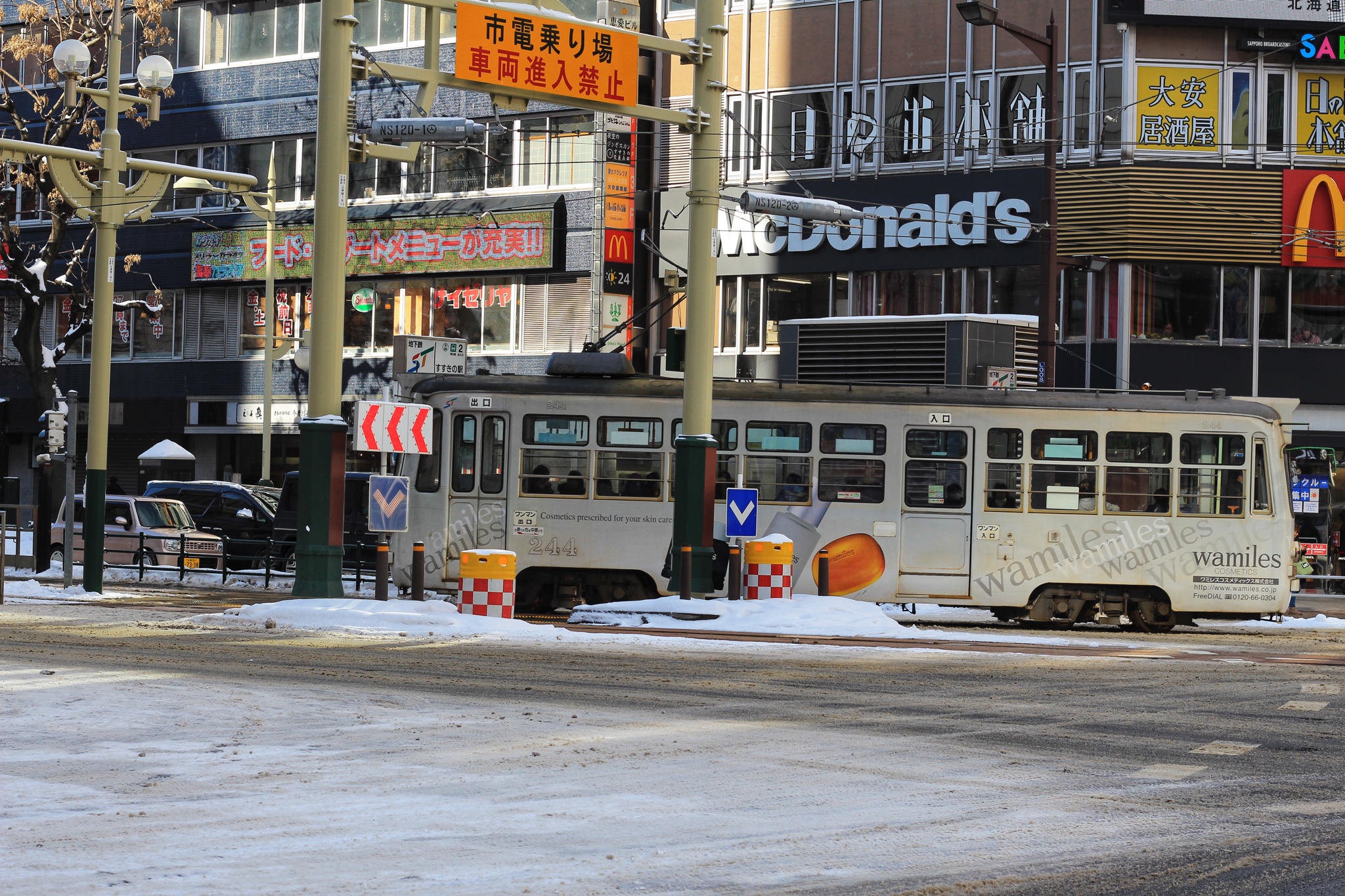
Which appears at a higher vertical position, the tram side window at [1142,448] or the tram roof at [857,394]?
the tram roof at [857,394]

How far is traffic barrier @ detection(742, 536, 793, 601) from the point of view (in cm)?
2009

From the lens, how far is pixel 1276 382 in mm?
32688

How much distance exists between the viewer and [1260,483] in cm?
2155

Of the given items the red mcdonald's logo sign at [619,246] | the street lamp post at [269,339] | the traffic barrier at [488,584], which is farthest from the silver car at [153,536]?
the red mcdonald's logo sign at [619,246]

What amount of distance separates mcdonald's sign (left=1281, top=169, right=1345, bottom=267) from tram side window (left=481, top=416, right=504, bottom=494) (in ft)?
59.8

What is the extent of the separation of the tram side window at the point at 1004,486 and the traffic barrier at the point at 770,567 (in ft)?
10.3

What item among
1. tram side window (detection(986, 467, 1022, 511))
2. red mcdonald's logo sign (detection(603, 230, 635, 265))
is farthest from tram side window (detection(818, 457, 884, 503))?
red mcdonald's logo sign (detection(603, 230, 635, 265))

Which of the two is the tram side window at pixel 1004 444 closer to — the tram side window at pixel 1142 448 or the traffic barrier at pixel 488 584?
the tram side window at pixel 1142 448

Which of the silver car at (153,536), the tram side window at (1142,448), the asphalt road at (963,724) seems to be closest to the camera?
the asphalt road at (963,724)

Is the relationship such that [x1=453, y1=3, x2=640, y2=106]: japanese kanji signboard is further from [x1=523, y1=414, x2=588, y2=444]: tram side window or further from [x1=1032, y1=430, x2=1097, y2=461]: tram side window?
[x1=1032, y1=430, x2=1097, y2=461]: tram side window

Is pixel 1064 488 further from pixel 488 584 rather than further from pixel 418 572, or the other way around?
pixel 418 572

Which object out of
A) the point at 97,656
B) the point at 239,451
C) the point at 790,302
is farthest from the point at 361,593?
the point at 239,451

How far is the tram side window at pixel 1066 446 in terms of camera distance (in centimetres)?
2173

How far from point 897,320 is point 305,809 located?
56.4 feet
